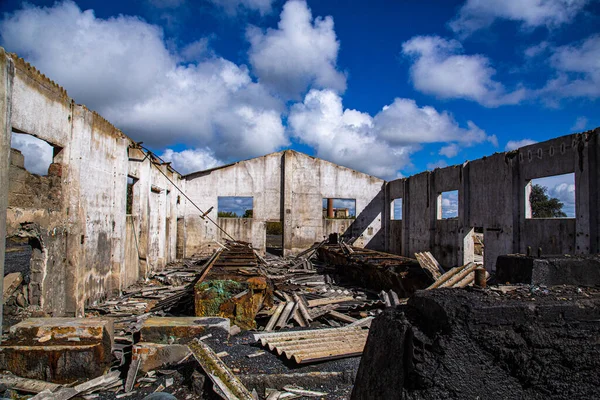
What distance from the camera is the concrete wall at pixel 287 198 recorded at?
20234 millimetres

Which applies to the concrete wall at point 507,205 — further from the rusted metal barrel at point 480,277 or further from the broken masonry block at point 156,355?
the broken masonry block at point 156,355

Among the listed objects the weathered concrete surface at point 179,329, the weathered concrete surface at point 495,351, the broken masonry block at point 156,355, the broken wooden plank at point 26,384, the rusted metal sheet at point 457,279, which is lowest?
the broken wooden plank at point 26,384

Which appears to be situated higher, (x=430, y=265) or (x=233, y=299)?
(x=430, y=265)

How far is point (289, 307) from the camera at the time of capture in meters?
8.24

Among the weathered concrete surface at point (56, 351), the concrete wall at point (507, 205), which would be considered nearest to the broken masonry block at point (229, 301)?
the weathered concrete surface at point (56, 351)

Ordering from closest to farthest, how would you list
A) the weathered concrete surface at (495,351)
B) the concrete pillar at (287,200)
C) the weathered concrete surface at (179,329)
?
the weathered concrete surface at (495,351), the weathered concrete surface at (179,329), the concrete pillar at (287,200)

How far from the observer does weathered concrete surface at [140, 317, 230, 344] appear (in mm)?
5688

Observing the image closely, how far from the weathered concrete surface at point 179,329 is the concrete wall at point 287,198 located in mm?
13999

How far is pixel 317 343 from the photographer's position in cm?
580

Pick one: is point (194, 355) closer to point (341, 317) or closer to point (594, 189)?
point (341, 317)

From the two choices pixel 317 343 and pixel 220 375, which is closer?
pixel 220 375

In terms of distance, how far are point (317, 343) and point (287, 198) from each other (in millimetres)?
15081

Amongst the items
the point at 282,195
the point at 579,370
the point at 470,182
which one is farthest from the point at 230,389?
the point at 282,195

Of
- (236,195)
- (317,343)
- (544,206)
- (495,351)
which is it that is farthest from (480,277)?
(544,206)
